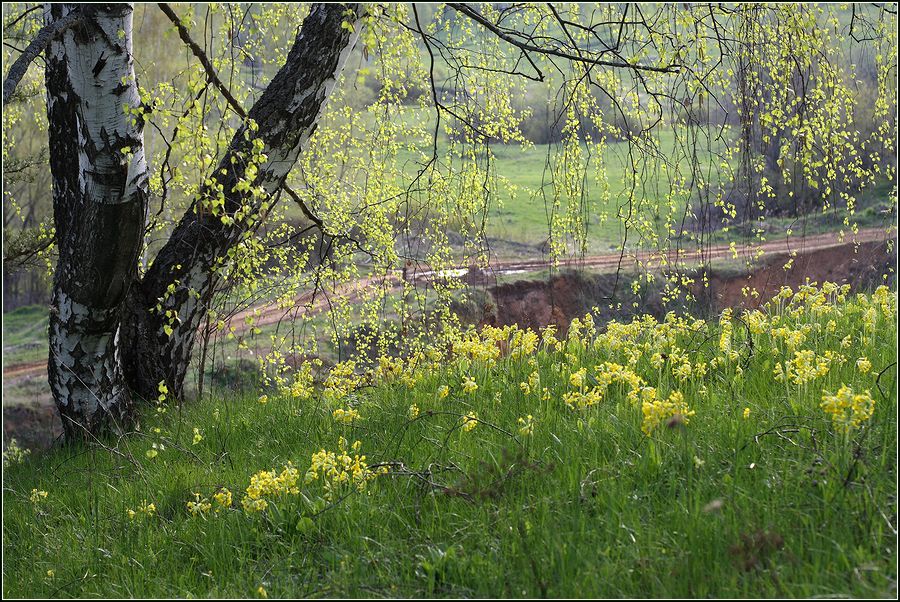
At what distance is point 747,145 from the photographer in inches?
166

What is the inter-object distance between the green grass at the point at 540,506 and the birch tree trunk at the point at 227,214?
5.22 ft

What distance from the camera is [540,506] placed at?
2812 mm

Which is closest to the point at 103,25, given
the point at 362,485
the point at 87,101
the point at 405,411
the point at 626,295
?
the point at 87,101

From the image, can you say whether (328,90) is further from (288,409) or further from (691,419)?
(691,419)

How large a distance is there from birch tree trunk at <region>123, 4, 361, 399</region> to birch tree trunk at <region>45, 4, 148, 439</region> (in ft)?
1.36

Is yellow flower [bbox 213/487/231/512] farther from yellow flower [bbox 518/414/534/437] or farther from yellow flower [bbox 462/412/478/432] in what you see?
yellow flower [bbox 518/414/534/437]

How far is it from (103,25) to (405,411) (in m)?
3.02

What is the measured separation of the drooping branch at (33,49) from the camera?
3361 mm

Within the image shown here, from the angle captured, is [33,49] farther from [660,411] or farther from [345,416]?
[660,411]

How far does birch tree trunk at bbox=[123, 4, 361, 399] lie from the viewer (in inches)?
215

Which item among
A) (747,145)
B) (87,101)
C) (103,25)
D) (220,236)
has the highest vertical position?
(103,25)

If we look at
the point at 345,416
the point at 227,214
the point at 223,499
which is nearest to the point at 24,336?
the point at 227,214

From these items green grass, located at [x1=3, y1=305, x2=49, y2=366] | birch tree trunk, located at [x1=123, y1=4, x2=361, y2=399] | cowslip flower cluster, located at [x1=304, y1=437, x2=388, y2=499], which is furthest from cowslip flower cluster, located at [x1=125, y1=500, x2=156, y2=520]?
green grass, located at [x1=3, y1=305, x2=49, y2=366]

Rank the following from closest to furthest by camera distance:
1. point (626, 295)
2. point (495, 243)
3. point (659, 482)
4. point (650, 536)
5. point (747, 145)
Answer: point (650, 536), point (659, 482), point (747, 145), point (626, 295), point (495, 243)
